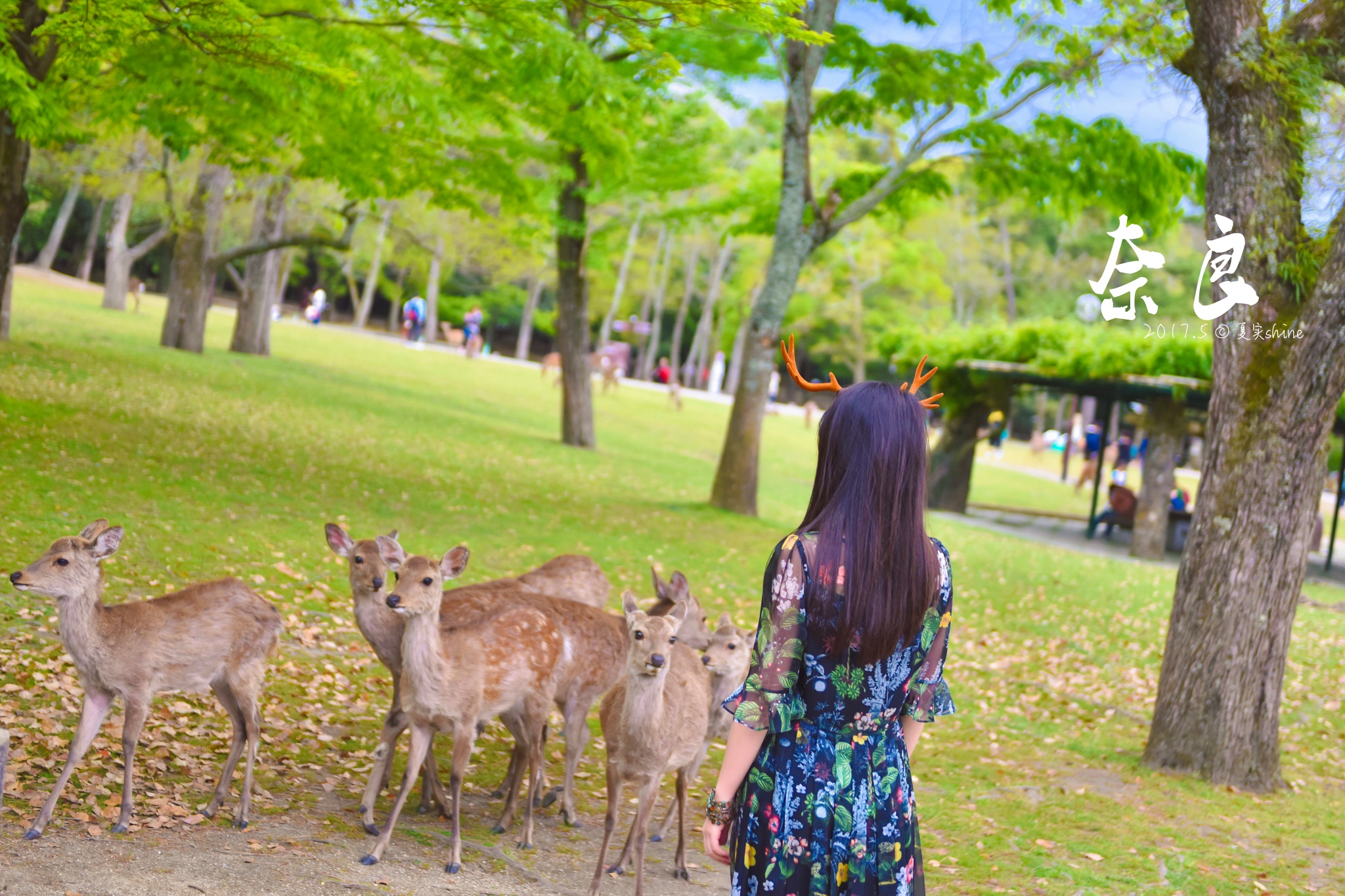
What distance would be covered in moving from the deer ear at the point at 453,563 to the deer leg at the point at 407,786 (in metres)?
0.62

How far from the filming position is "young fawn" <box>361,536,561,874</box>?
4.68 metres

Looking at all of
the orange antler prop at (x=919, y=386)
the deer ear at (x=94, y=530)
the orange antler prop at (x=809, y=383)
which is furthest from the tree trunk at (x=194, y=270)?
the orange antler prop at (x=919, y=386)

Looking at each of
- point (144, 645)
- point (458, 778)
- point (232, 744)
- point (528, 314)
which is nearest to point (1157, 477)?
point (458, 778)

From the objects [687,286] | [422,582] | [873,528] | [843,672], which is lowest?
[422,582]

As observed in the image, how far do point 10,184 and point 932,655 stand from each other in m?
10.3

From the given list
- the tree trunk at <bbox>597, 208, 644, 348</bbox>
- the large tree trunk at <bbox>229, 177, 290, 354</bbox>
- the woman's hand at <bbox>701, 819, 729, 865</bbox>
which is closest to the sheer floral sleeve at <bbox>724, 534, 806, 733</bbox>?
the woman's hand at <bbox>701, 819, 729, 865</bbox>

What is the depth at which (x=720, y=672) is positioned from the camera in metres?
5.36

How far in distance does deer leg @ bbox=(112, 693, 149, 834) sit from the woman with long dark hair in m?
2.64

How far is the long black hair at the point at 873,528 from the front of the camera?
105 inches

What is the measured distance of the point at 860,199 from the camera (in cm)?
1364

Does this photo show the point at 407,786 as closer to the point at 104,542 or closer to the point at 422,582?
the point at 422,582

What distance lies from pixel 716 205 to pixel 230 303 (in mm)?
37379

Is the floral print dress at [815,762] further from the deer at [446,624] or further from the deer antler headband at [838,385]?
the deer at [446,624]

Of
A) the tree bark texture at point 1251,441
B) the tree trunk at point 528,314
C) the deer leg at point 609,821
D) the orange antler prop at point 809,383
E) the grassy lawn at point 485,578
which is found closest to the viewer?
the orange antler prop at point 809,383
